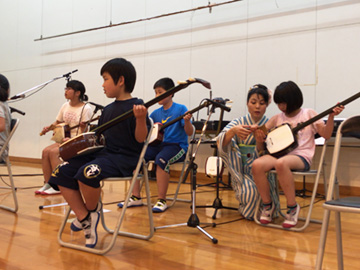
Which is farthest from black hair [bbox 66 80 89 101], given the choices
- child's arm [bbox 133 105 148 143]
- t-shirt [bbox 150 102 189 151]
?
child's arm [bbox 133 105 148 143]

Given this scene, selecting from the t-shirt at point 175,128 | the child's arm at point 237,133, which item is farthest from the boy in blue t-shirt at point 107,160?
the t-shirt at point 175,128

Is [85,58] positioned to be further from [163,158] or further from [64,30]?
[163,158]

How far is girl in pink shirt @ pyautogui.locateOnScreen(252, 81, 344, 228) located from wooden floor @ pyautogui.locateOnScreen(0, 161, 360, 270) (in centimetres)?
16

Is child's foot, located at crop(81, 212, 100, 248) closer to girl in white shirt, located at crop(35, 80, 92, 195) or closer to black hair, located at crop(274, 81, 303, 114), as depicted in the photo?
black hair, located at crop(274, 81, 303, 114)

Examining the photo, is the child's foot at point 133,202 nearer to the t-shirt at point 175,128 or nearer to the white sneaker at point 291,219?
the t-shirt at point 175,128

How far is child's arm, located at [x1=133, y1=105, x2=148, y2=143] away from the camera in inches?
71.5

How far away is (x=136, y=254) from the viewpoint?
1880mm

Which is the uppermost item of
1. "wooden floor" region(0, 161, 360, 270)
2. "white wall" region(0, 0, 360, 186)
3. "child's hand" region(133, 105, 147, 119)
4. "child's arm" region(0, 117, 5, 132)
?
"white wall" region(0, 0, 360, 186)

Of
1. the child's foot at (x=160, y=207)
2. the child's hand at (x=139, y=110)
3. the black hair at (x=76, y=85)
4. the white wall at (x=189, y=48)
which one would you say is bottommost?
the child's foot at (x=160, y=207)

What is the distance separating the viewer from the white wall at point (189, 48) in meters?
4.26

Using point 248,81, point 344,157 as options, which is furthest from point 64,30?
point 344,157

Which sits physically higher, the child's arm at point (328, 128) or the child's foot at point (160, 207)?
the child's arm at point (328, 128)

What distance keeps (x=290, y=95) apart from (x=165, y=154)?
1.04 meters

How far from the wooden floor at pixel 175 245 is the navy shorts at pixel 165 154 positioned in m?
0.38
